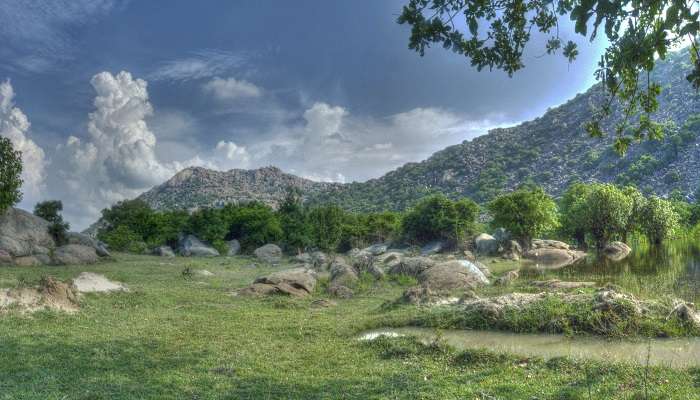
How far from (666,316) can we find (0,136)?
150 feet

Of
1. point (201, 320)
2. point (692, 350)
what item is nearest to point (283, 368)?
point (201, 320)

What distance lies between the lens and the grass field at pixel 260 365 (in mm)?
9305

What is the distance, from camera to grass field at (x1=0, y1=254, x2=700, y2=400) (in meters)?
9.30

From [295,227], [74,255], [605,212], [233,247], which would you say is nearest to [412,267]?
[74,255]

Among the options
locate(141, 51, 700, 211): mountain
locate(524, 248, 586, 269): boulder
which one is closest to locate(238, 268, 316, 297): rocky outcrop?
locate(524, 248, 586, 269): boulder

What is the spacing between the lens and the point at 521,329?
15.0m

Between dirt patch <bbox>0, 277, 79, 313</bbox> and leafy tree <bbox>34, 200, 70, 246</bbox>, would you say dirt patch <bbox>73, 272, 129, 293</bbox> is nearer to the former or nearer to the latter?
dirt patch <bbox>0, 277, 79, 313</bbox>

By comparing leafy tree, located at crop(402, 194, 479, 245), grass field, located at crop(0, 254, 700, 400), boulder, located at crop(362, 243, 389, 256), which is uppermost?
leafy tree, located at crop(402, 194, 479, 245)

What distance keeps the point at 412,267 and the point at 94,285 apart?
18.1 meters

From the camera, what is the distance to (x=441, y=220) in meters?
63.2

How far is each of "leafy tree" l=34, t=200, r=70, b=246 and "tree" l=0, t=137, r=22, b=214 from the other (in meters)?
4.78

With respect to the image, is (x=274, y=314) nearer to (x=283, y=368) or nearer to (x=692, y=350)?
(x=283, y=368)

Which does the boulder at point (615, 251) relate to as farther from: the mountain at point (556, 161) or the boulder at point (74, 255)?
the boulder at point (74, 255)

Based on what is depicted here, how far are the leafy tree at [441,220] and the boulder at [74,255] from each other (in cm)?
4022
